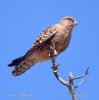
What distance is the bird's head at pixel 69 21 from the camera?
862cm

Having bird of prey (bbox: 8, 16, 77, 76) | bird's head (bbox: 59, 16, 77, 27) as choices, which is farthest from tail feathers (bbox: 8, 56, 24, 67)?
bird's head (bbox: 59, 16, 77, 27)

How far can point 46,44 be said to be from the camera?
8.33 metres

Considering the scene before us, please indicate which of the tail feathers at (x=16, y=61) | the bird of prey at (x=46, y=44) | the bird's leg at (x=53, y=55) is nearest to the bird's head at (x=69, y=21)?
the bird of prey at (x=46, y=44)

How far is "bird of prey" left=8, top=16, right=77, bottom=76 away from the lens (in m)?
8.35

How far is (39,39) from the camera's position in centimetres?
Answer: 854

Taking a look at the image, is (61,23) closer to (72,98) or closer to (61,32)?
(61,32)

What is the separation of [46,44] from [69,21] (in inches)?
35.3

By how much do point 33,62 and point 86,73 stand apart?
9.67 feet

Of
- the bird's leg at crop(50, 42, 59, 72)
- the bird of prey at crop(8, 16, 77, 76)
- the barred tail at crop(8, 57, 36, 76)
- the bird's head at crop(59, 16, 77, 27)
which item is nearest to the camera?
the bird's leg at crop(50, 42, 59, 72)

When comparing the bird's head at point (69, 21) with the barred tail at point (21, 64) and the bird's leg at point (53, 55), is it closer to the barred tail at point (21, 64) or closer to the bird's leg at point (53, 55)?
the bird's leg at point (53, 55)

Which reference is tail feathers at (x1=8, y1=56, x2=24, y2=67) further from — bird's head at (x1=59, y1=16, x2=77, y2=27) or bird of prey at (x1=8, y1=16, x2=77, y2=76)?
bird's head at (x1=59, y1=16, x2=77, y2=27)

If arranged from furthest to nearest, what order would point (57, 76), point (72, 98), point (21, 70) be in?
point (21, 70) < point (57, 76) < point (72, 98)

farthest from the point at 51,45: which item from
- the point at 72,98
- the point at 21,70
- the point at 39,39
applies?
the point at 72,98

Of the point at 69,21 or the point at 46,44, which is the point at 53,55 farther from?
the point at 69,21
